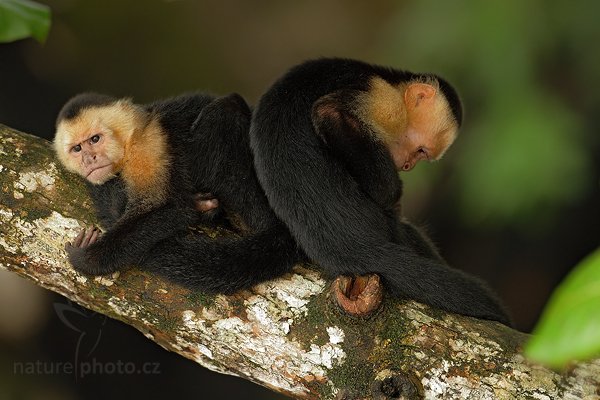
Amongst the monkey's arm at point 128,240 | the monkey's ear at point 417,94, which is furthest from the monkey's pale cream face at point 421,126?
the monkey's arm at point 128,240

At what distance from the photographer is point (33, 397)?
359cm

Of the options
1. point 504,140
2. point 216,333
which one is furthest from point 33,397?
point 504,140

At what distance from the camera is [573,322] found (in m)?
0.47

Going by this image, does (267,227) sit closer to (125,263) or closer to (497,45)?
(125,263)

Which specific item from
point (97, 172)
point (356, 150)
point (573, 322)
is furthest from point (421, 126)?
point (573, 322)

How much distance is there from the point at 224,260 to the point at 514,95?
205 cm

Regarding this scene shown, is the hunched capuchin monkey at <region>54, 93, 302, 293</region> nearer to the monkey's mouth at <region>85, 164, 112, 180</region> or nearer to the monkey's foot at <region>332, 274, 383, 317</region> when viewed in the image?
the monkey's mouth at <region>85, 164, 112, 180</region>

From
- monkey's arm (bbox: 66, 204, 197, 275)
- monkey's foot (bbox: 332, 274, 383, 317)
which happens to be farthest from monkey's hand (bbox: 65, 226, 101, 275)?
monkey's foot (bbox: 332, 274, 383, 317)

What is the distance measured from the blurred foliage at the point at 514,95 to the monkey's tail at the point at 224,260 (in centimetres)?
166

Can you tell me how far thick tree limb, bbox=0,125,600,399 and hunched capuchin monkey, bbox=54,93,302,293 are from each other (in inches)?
2.1

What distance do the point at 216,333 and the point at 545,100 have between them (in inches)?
89.6

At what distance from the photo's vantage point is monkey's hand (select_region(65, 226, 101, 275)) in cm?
181

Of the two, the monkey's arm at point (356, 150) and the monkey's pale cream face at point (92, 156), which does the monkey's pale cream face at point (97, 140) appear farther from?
the monkey's arm at point (356, 150)

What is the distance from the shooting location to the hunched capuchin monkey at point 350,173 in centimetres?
185
